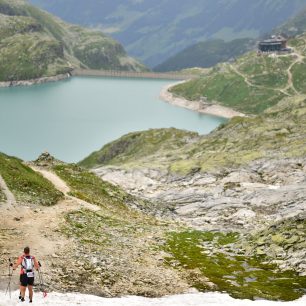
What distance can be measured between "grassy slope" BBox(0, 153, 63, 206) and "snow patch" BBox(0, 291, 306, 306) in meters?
19.4

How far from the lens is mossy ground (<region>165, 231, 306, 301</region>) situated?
110 feet

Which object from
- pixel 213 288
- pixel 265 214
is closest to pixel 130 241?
pixel 213 288

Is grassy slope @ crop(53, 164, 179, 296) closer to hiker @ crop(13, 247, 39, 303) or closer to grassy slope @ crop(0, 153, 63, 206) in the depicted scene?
grassy slope @ crop(0, 153, 63, 206)

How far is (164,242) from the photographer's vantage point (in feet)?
144

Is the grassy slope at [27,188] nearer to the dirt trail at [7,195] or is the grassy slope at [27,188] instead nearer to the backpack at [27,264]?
the dirt trail at [7,195]

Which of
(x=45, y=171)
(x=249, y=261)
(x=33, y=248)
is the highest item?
(x=45, y=171)

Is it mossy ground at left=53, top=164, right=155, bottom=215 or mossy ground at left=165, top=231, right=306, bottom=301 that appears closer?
mossy ground at left=165, top=231, right=306, bottom=301

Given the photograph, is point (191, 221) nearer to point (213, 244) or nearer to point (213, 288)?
point (213, 244)

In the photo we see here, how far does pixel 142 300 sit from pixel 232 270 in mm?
9897

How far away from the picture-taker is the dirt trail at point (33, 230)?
3506cm

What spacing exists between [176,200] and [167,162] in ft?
89.1

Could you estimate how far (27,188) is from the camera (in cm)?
5072

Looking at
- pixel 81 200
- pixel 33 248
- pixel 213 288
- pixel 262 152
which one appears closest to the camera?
pixel 213 288

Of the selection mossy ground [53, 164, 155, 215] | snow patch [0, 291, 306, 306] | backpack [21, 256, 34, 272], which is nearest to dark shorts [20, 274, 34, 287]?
backpack [21, 256, 34, 272]
